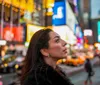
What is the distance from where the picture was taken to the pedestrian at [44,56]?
6.76 feet

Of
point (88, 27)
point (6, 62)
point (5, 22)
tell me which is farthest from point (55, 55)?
point (88, 27)

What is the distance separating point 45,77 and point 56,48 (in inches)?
9.9

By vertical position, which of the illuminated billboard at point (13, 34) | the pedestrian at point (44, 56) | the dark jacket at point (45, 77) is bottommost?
the illuminated billboard at point (13, 34)

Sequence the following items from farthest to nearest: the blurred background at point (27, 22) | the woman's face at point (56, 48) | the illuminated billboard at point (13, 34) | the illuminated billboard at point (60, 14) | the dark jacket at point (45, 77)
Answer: the illuminated billboard at point (13, 34), the blurred background at point (27, 22), the illuminated billboard at point (60, 14), the woman's face at point (56, 48), the dark jacket at point (45, 77)

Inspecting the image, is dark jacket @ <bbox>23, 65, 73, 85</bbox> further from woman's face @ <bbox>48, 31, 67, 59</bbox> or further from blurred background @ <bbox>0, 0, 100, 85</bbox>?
blurred background @ <bbox>0, 0, 100, 85</bbox>

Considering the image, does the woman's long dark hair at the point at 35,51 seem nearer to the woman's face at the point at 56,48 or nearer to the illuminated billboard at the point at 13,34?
the woman's face at the point at 56,48

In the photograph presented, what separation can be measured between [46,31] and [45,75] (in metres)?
0.37

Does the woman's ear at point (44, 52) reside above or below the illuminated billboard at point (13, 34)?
above

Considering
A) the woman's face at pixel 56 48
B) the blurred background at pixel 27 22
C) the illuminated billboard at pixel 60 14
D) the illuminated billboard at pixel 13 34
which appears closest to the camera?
the woman's face at pixel 56 48

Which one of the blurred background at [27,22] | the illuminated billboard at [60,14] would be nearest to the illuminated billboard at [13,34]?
the blurred background at [27,22]

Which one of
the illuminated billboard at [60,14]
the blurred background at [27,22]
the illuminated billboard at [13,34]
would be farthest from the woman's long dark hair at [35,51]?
the illuminated billboard at [13,34]

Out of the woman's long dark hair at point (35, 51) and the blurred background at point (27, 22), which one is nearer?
the woman's long dark hair at point (35, 51)

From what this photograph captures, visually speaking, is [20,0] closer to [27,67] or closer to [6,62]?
[6,62]

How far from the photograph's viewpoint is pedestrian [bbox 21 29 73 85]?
6.76 feet
